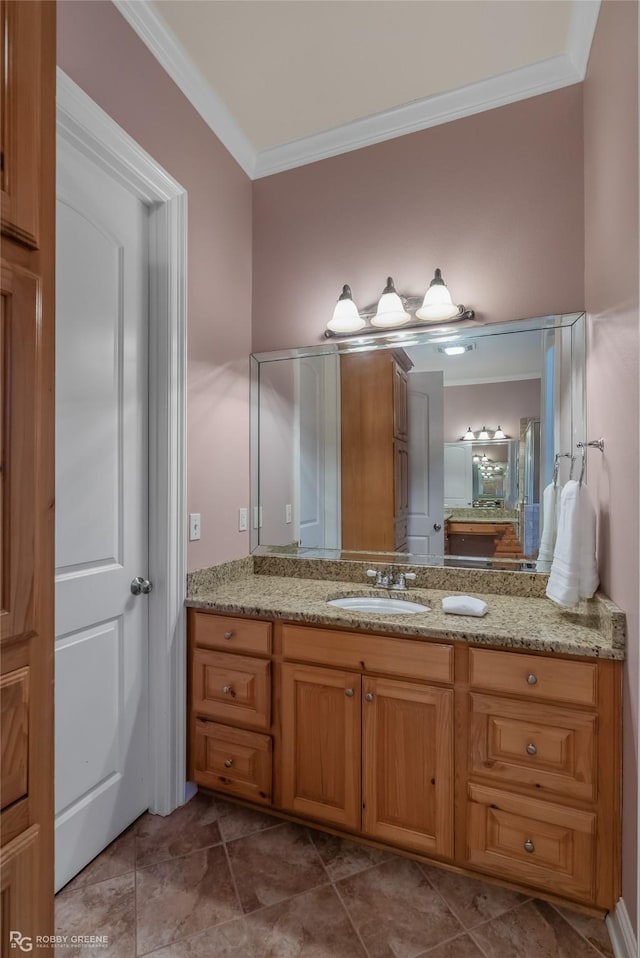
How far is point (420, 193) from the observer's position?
6.66ft

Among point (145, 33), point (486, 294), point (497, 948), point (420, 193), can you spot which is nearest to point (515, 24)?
point (420, 193)

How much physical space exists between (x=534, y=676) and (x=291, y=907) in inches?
39.7

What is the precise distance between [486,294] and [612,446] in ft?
2.88

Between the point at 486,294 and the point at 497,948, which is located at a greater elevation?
the point at 486,294

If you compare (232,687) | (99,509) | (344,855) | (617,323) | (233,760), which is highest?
(617,323)

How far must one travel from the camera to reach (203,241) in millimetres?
1968

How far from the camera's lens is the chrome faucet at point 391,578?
196cm

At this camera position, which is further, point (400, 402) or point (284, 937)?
point (400, 402)

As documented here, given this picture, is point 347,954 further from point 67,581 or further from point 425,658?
point 67,581

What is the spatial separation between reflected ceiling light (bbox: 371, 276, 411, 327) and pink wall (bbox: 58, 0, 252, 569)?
0.70 m

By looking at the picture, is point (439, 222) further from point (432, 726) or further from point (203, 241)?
point (432, 726)

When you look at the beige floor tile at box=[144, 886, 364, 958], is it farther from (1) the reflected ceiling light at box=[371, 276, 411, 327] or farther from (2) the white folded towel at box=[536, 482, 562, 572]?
(1) the reflected ceiling light at box=[371, 276, 411, 327]

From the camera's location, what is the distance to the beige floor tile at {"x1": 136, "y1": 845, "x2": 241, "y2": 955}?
1.30m

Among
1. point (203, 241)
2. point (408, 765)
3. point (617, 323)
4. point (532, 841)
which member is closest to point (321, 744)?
point (408, 765)
